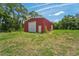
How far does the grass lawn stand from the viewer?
158 centimetres

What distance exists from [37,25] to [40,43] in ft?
0.50

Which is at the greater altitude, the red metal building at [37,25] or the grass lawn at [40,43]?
the red metal building at [37,25]

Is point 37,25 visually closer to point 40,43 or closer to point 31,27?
point 31,27

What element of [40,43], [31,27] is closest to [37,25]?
[31,27]

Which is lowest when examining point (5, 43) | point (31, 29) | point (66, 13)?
point (5, 43)

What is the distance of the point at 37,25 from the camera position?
165cm

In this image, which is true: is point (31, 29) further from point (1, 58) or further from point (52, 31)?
point (1, 58)

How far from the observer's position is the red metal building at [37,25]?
162cm

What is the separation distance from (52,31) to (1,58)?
455 millimetres

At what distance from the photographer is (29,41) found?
161 cm

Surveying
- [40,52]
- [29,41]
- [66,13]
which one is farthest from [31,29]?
[66,13]

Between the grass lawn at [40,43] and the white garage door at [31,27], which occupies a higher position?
the white garage door at [31,27]

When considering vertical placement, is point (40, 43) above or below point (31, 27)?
below

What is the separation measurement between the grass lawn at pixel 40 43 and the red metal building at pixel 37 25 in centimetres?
4
